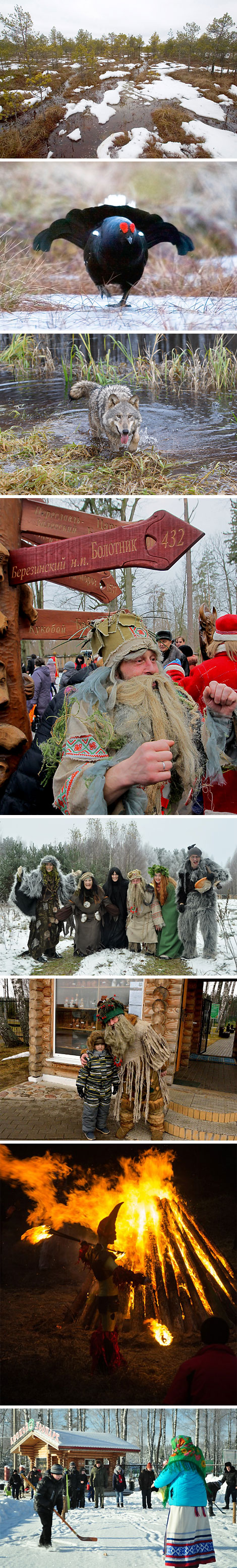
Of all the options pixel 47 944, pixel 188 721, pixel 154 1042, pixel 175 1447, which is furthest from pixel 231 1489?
pixel 188 721

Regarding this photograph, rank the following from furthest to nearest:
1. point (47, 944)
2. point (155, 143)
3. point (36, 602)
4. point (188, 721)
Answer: point (36, 602) < point (155, 143) < point (47, 944) < point (188, 721)

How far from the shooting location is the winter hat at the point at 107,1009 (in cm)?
331

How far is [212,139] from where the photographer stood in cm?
317

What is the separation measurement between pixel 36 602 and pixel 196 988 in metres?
1.53

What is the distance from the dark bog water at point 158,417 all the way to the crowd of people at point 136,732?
68cm

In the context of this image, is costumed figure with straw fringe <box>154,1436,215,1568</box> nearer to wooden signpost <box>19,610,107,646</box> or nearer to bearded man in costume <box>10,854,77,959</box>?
bearded man in costume <box>10,854,77,959</box>

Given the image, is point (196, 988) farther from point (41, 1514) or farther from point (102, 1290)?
point (41, 1514)

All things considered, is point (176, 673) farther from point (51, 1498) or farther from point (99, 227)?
point (51, 1498)

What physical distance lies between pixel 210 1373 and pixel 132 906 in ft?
5.87

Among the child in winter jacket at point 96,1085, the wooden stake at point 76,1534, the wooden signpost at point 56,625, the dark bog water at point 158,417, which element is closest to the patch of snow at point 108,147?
the dark bog water at point 158,417

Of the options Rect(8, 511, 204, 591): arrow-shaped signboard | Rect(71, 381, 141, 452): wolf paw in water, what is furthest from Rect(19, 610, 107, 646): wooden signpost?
Rect(71, 381, 141, 452): wolf paw in water

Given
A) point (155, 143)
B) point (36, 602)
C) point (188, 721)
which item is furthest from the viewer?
point (36, 602)

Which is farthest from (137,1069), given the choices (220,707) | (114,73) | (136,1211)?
(114,73)

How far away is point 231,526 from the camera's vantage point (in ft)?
10.6
